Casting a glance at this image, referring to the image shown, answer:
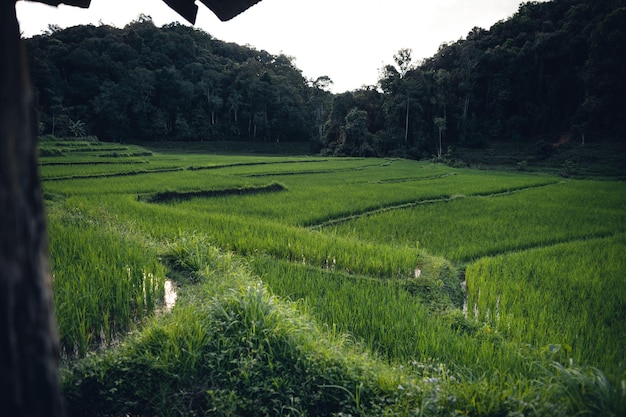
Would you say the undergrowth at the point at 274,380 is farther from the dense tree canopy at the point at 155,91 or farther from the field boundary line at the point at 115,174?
the dense tree canopy at the point at 155,91

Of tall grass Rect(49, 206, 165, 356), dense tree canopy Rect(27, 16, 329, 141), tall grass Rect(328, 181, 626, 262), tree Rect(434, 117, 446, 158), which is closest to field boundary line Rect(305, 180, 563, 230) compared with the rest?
tall grass Rect(328, 181, 626, 262)

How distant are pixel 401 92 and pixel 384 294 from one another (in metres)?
35.7

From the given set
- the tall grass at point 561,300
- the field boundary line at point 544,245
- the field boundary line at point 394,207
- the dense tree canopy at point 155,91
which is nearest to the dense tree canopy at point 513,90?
the dense tree canopy at point 155,91

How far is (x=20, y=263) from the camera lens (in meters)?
0.72

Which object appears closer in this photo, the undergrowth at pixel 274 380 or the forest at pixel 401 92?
the undergrowth at pixel 274 380

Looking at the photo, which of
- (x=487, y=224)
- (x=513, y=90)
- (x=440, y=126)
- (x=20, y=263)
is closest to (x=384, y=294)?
(x=20, y=263)

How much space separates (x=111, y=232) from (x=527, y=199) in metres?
11.4

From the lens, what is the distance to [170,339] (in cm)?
262

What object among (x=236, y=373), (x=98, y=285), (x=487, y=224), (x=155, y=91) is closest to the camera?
(x=236, y=373)

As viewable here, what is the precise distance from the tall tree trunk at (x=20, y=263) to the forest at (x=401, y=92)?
35308 mm

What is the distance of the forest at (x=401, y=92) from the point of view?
104 feet

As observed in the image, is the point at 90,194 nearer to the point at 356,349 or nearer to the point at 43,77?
the point at 356,349

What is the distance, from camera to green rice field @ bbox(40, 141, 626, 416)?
231cm

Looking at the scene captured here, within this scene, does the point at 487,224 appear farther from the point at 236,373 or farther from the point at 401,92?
the point at 401,92
